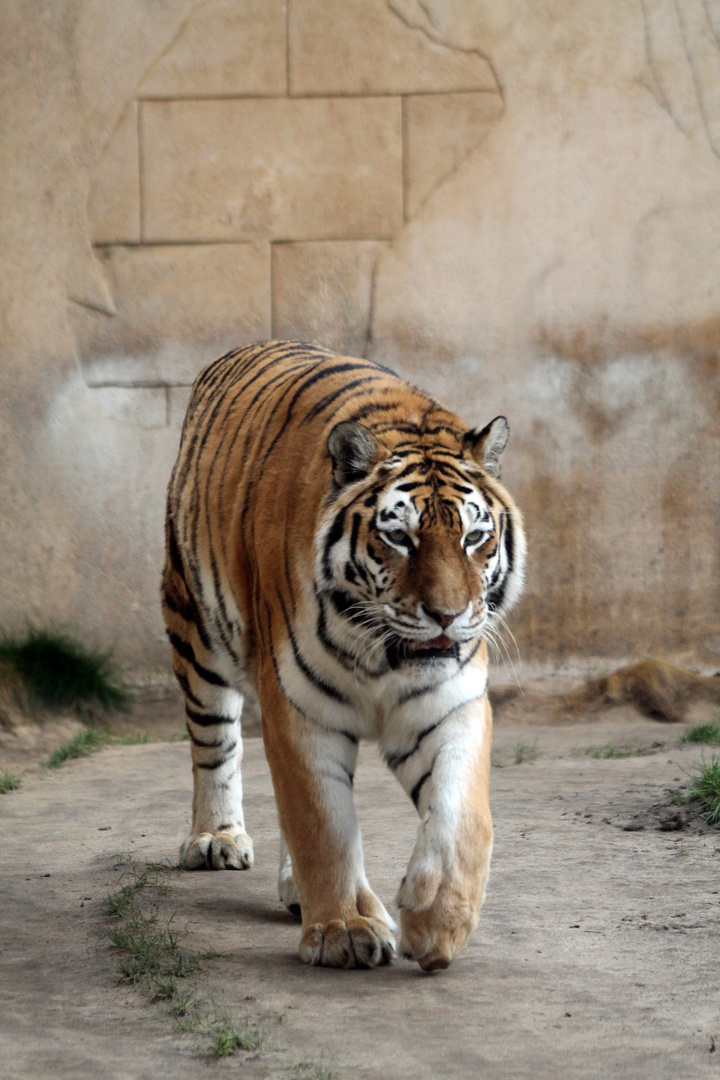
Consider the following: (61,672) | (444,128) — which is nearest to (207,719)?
(61,672)

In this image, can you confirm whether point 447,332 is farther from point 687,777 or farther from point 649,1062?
point 649,1062

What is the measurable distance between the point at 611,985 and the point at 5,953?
47.5 inches

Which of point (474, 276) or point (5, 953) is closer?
point (5, 953)

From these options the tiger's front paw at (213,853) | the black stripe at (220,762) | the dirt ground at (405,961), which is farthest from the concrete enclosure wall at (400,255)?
the tiger's front paw at (213,853)

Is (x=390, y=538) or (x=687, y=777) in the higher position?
(x=390, y=538)

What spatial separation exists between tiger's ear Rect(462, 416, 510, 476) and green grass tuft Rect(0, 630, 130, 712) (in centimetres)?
330

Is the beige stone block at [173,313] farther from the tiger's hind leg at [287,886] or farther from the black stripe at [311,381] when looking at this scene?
the tiger's hind leg at [287,886]

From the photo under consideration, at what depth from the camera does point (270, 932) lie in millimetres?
2754

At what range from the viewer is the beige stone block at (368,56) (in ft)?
17.9

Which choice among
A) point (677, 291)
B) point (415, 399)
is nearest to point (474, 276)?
point (677, 291)

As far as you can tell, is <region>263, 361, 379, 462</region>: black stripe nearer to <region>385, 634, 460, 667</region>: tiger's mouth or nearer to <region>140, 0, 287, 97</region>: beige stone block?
<region>385, 634, 460, 667</region>: tiger's mouth

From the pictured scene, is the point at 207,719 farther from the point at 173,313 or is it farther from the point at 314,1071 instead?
the point at 173,313

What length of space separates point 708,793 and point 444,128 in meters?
3.22

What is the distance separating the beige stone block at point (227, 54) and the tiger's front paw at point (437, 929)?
417cm
